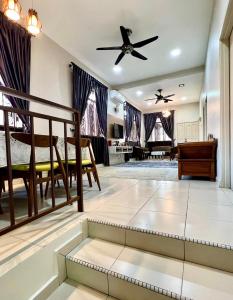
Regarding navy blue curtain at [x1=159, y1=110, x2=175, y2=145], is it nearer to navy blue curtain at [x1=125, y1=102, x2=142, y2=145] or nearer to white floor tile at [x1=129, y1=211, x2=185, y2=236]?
navy blue curtain at [x1=125, y1=102, x2=142, y2=145]

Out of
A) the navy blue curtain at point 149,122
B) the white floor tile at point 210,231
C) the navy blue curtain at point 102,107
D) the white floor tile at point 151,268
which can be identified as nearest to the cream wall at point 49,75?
the navy blue curtain at point 102,107

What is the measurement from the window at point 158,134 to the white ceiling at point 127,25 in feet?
18.9

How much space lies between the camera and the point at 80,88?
15.4 feet

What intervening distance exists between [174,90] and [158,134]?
3678mm

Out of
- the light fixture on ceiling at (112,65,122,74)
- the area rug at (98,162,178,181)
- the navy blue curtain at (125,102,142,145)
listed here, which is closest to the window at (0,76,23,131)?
the area rug at (98,162,178,181)

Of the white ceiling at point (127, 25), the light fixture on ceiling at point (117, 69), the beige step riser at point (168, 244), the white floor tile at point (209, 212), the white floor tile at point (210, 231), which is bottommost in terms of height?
the beige step riser at point (168, 244)

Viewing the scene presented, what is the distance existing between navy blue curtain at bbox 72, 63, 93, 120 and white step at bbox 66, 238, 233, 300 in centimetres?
392

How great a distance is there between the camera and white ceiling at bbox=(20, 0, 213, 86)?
10.1ft

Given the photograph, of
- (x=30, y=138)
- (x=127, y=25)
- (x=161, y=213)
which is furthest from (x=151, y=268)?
(x=127, y=25)

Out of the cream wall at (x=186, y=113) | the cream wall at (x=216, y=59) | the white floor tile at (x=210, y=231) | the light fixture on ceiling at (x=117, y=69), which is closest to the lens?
the white floor tile at (x=210, y=231)

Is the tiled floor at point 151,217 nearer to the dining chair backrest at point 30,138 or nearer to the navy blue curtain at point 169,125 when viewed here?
the dining chair backrest at point 30,138

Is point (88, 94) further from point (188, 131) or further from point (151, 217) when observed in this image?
point (188, 131)

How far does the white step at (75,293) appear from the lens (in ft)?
3.32

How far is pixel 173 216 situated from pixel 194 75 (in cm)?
573
